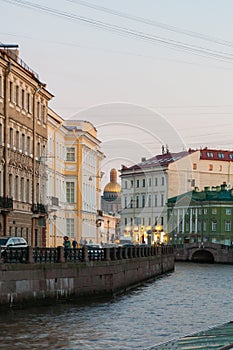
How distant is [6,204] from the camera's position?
50406 mm

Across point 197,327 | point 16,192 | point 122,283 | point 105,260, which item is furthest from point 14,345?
point 16,192

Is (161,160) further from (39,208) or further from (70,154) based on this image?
(39,208)

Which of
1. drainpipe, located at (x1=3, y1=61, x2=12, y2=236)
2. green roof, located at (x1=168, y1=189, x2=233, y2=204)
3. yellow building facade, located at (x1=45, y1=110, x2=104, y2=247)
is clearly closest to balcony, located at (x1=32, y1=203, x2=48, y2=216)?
yellow building facade, located at (x1=45, y1=110, x2=104, y2=247)

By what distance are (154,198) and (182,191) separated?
5.87 meters

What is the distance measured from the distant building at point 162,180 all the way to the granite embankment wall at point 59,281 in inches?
3618

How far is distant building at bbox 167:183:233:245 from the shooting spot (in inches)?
5027

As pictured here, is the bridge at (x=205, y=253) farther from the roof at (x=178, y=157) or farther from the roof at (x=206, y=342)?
the roof at (x=206, y=342)

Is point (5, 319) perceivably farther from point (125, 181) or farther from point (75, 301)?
point (125, 181)

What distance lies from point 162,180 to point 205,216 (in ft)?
38.8

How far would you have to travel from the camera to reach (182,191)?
137375 millimetres

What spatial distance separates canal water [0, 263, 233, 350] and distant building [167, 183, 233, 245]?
284ft

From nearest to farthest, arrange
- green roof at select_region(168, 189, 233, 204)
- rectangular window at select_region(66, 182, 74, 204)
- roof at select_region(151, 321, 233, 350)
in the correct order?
1. roof at select_region(151, 321, 233, 350)
2. rectangular window at select_region(66, 182, 74, 204)
3. green roof at select_region(168, 189, 233, 204)

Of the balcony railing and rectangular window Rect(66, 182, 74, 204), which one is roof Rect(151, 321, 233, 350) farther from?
rectangular window Rect(66, 182, 74, 204)

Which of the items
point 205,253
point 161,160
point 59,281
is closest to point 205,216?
point 161,160
